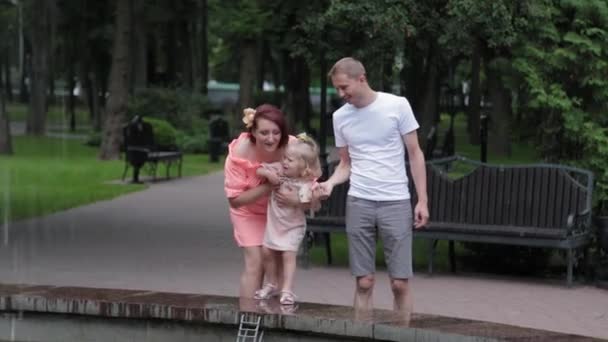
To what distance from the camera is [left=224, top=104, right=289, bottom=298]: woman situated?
24.8 ft

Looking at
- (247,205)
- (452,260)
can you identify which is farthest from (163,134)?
(247,205)

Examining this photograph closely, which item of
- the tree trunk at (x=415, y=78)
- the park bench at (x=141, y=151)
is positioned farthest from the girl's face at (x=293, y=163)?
Answer: the park bench at (x=141, y=151)

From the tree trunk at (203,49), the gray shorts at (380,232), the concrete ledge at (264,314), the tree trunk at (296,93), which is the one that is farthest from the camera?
the tree trunk at (203,49)

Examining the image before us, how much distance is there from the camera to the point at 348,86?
293 inches

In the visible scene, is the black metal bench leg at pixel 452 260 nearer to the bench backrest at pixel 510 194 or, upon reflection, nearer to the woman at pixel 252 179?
the bench backrest at pixel 510 194

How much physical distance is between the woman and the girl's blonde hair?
0.33 feet

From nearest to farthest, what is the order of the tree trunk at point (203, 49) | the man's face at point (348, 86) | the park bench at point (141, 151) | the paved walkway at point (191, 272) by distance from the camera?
the man's face at point (348, 86), the paved walkway at point (191, 272), the park bench at point (141, 151), the tree trunk at point (203, 49)

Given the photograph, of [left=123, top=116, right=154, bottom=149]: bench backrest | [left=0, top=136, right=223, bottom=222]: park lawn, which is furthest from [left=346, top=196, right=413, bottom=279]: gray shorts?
[left=123, top=116, right=154, bottom=149]: bench backrest

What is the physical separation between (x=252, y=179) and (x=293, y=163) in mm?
282

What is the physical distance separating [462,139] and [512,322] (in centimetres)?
4276

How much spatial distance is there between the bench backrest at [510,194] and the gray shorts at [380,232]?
425cm

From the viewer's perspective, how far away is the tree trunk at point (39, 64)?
18.2m

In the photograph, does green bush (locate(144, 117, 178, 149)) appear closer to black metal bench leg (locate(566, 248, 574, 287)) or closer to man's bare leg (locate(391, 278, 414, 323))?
black metal bench leg (locate(566, 248, 574, 287))

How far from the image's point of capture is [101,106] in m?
54.7
